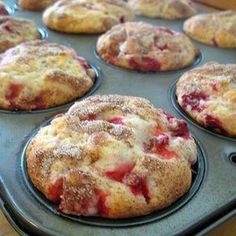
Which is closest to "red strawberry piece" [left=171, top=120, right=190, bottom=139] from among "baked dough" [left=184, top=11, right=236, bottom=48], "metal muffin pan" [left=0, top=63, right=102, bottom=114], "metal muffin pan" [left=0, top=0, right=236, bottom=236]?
"metal muffin pan" [left=0, top=0, right=236, bottom=236]

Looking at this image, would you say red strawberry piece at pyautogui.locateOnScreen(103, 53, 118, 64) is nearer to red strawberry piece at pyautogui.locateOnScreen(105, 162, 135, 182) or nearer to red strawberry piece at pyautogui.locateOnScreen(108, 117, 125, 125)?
red strawberry piece at pyautogui.locateOnScreen(108, 117, 125, 125)

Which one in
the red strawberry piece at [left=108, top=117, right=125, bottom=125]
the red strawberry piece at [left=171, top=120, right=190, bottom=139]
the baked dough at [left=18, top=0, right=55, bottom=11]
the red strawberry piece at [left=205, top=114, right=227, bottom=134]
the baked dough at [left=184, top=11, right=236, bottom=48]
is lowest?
the baked dough at [left=18, top=0, right=55, bottom=11]

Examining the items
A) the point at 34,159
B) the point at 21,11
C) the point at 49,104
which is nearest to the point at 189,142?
the point at 34,159

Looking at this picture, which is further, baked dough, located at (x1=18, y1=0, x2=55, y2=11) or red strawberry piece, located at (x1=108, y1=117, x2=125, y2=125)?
baked dough, located at (x1=18, y1=0, x2=55, y2=11)

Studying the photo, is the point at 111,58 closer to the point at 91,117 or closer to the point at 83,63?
the point at 83,63

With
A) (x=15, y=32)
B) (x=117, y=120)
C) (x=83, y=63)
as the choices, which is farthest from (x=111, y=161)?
(x=15, y=32)
